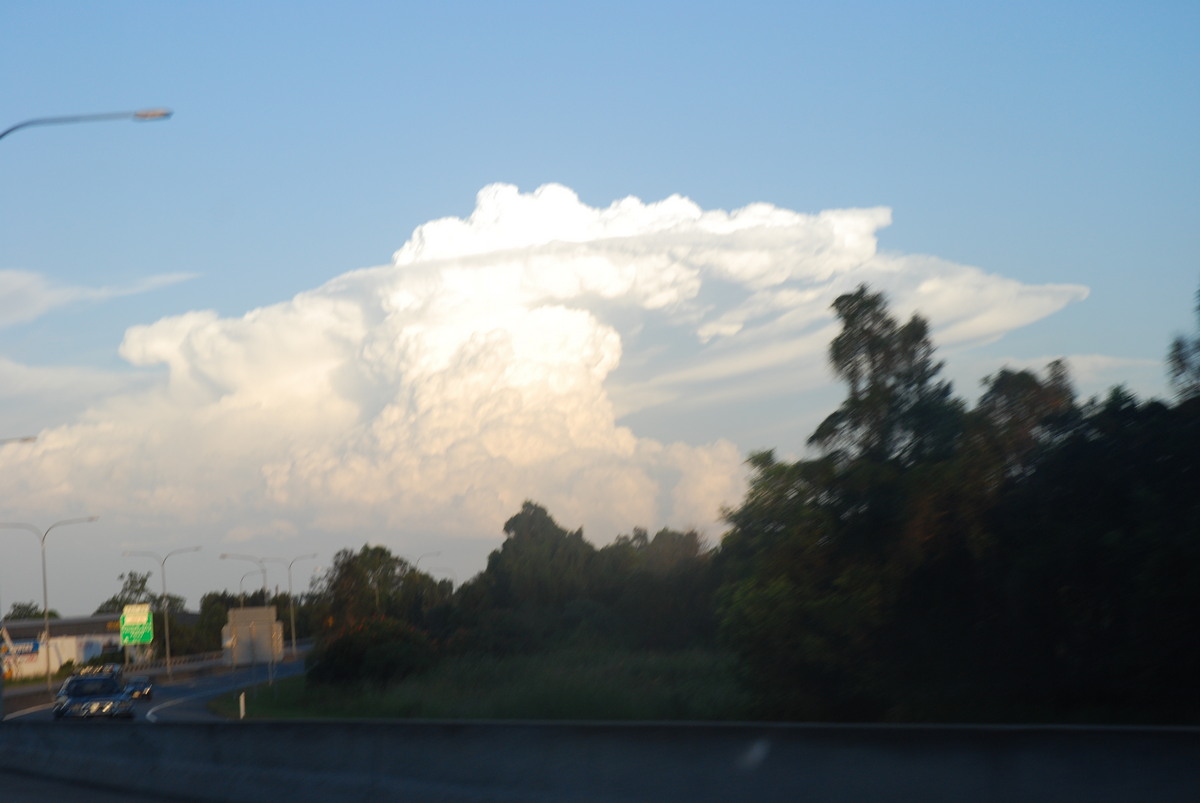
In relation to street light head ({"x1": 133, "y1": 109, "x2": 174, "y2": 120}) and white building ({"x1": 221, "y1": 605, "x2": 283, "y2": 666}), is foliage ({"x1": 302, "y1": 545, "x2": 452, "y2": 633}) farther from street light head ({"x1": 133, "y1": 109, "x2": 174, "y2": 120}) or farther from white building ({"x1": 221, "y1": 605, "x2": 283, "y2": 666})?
street light head ({"x1": 133, "y1": 109, "x2": 174, "y2": 120})

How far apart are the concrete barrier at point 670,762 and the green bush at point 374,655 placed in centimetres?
4172

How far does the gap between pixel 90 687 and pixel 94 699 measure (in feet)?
5.50

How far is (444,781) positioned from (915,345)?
21682mm

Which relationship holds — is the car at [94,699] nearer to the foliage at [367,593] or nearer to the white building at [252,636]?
the white building at [252,636]

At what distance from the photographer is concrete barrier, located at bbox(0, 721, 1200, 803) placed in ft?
24.3

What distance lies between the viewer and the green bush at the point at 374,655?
185 feet

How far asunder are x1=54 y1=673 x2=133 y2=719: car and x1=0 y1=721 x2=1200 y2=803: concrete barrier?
100 ft

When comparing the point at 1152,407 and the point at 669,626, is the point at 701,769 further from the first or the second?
the point at 669,626

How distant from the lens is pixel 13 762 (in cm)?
2039

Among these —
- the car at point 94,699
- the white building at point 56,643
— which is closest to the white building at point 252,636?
A: the car at point 94,699

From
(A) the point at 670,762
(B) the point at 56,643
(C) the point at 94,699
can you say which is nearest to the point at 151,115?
(A) the point at 670,762

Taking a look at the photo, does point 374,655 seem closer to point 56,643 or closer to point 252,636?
point 252,636

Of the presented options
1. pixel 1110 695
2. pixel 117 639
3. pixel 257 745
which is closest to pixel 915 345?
pixel 1110 695

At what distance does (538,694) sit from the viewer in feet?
101
